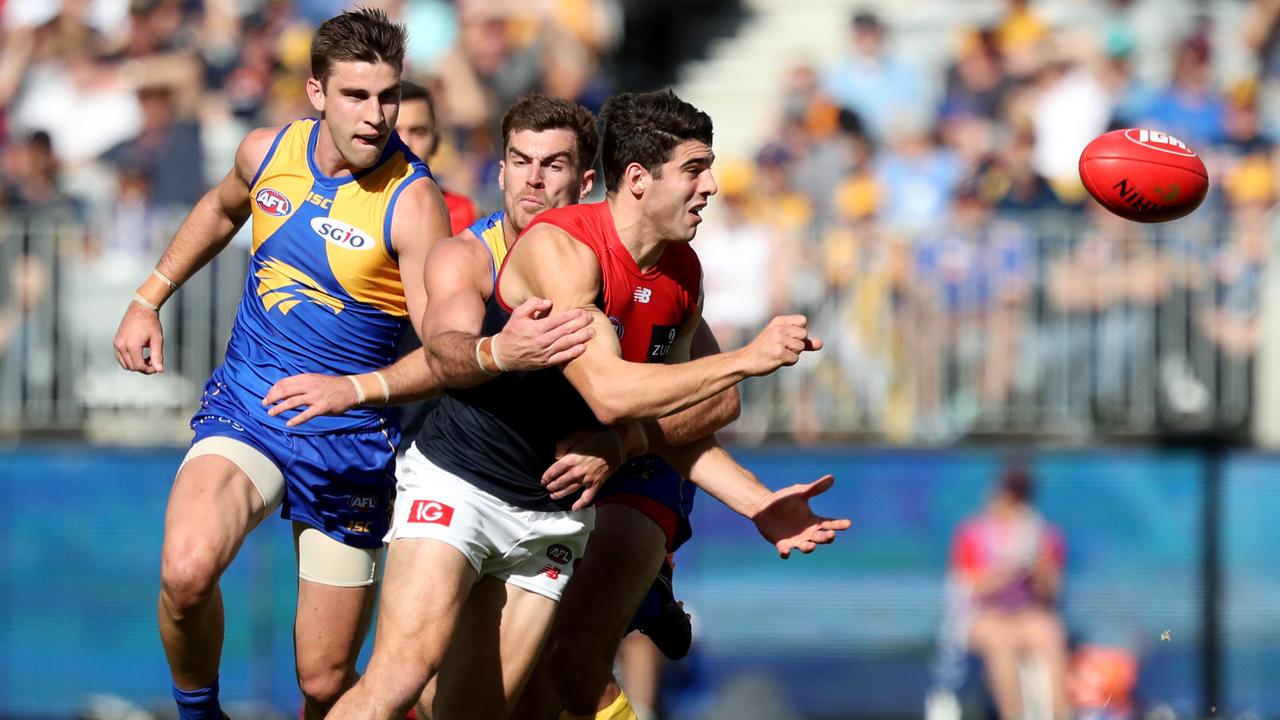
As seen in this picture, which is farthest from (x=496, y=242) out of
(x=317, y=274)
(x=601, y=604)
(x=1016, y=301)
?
(x=1016, y=301)

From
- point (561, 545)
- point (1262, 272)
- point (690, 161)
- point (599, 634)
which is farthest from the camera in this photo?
point (1262, 272)

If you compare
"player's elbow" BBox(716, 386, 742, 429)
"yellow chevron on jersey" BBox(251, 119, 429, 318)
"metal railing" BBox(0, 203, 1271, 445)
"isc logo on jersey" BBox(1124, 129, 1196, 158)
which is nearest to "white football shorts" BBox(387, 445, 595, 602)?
"player's elbow" BBox(716, 386, 742, 429)

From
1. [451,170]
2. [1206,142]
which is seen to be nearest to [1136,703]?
[1206,142]

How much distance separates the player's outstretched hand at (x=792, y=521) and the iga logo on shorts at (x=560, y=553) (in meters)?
0.72

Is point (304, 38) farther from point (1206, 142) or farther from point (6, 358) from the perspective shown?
point (1206, 142)

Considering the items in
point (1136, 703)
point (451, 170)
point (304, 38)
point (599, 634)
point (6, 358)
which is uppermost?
point (304, 38)

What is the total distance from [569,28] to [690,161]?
977cm

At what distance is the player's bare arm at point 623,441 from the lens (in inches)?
245

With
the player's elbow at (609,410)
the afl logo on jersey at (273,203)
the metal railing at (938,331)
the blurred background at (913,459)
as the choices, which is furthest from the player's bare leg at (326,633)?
the metal railing at (938,331)

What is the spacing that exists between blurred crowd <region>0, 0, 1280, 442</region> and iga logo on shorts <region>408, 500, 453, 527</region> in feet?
20.9

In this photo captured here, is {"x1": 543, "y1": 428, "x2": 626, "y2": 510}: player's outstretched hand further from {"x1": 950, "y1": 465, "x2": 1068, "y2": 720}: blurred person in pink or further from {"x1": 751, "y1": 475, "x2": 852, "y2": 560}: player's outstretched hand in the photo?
{"x1": 950, "y1": 465, "x2": 1068, "y2": 720}: blurred person in pink

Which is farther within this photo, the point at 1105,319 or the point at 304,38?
the point at 304,38

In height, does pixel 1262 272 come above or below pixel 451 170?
below

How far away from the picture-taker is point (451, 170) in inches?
542
